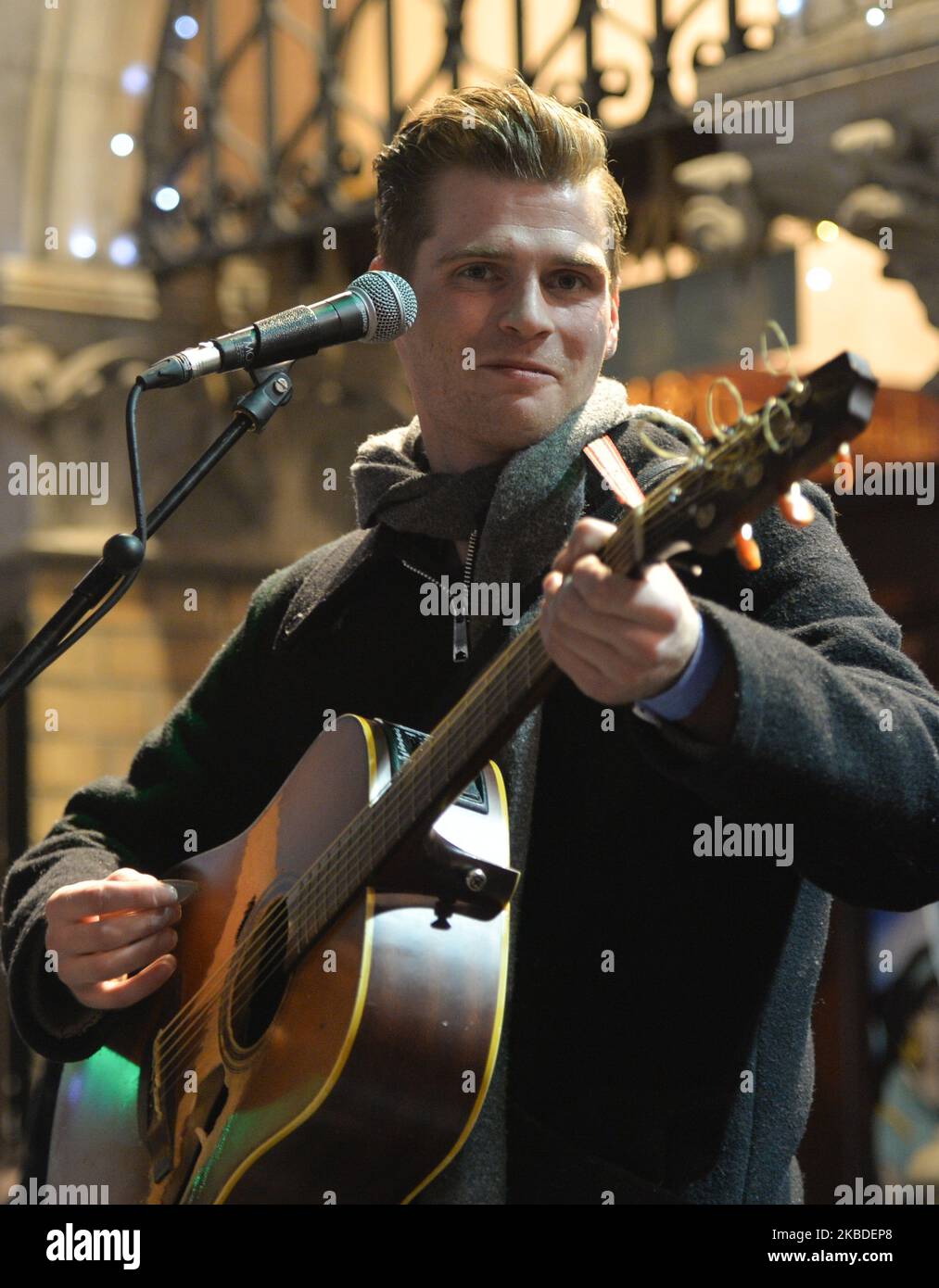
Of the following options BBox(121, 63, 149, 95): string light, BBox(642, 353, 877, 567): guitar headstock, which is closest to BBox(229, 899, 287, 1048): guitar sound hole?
BBox(642, 353, 877, 567): guitar headstock

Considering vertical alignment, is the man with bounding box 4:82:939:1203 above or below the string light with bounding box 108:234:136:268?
below

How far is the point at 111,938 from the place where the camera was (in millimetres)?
2254

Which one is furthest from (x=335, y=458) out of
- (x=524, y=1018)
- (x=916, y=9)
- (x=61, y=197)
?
(x=524, y=1018)

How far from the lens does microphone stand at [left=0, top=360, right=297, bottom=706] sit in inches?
73.6

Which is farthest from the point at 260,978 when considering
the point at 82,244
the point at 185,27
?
the point at 185,27

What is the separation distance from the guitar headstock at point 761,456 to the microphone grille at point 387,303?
51 cm

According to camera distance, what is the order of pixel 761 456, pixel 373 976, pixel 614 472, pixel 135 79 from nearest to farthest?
pixel 761 456
pixel 614 472
pixel 373 976
pixel 135 79

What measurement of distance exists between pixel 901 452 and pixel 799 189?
67 cm

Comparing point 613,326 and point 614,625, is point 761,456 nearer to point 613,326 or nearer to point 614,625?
point 614,625

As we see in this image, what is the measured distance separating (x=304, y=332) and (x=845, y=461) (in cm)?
57

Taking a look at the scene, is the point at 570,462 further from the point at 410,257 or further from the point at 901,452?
the point at 901,452

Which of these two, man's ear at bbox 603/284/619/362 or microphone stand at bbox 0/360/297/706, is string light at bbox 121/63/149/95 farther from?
microphone stand at bbox 0/360/297/706

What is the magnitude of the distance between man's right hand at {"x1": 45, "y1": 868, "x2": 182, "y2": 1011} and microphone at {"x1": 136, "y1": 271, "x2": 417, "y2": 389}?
67 cm

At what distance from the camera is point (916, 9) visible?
366cm
